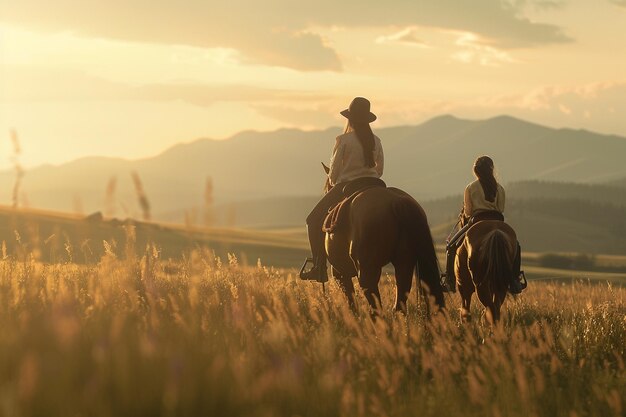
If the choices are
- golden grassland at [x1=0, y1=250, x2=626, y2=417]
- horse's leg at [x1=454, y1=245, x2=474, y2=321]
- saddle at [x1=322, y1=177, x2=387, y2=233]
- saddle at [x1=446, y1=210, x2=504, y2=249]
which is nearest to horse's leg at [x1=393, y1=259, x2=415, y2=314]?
saddle at [x1=322, y1=177, x2=387, y2=233]

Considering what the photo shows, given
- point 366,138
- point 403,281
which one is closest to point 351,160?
point 366,138

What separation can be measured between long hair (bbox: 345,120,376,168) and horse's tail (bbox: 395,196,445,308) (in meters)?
1.34

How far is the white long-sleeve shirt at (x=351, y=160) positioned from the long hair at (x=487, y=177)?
1.69 m

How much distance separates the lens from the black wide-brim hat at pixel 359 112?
1066cm

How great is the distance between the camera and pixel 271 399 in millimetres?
5102

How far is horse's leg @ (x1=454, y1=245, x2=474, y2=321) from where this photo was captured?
11.5 m

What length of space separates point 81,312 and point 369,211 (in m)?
3.60

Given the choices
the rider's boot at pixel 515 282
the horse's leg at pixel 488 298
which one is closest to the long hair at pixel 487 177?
the rider's boot at pixel 515 282

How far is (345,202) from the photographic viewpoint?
10.1 metres

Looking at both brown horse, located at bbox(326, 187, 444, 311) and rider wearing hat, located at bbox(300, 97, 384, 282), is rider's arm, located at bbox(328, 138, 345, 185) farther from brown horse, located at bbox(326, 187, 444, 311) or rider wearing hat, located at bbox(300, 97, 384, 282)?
brown horse, located at bbox(326, 187, 444, 311)

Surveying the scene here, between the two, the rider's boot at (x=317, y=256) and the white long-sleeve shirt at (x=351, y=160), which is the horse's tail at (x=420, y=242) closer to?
the white long-sleeve shirt at (x=351, y=160)

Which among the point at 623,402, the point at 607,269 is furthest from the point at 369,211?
the point at 607,269

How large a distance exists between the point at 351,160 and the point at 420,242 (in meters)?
1.82

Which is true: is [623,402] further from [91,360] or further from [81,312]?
[81,312]
